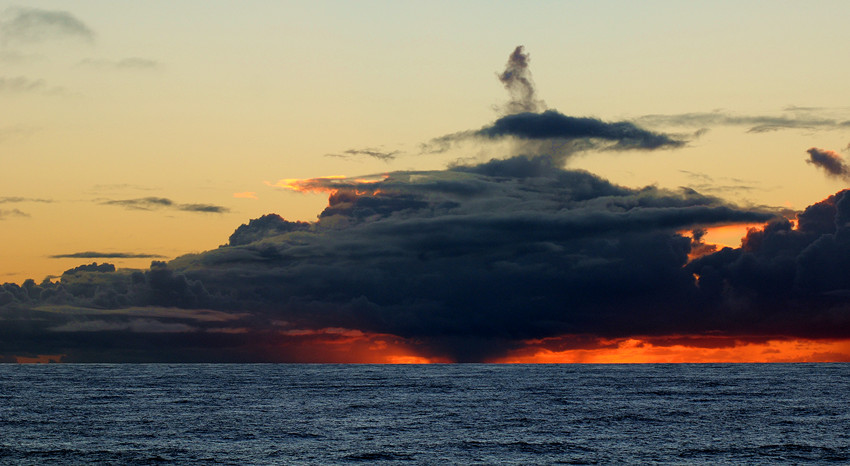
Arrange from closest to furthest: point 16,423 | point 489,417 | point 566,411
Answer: point 16,423 → point 489,417 → point 566,411

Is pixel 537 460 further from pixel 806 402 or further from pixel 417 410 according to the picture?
pixel 806 402

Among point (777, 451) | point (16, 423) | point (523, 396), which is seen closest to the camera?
point (777, 451)

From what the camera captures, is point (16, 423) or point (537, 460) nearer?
point (537, 460)

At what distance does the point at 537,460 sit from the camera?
246ft

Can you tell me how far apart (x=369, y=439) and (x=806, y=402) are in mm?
98414

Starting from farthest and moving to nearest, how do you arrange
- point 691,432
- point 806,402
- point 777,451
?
point 806,402 < point 691,432 < point 777,451

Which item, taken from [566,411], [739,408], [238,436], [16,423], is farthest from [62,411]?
[739,408]

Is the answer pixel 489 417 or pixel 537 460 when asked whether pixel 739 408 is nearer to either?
pixel 489 417

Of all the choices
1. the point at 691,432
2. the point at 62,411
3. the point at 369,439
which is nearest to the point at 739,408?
the point at 691,432

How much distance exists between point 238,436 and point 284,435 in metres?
5.07

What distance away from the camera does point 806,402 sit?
500 feet

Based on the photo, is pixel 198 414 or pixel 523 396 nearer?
pixel 198 414

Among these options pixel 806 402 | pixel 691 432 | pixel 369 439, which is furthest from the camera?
pixel 806 402

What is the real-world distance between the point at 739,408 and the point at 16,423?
359ft
